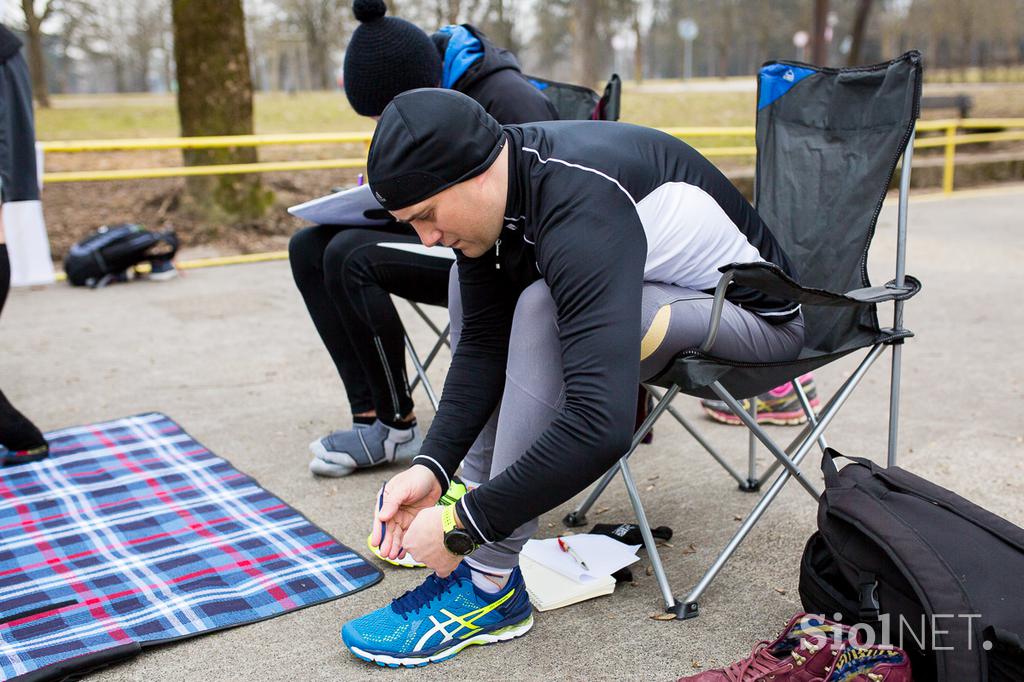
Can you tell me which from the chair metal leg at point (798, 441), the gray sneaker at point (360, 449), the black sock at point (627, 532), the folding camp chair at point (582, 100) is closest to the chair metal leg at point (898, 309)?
the chair metal leg at point (798, 441)

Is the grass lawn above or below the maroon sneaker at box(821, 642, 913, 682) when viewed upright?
above

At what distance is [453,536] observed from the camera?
5.49 feet

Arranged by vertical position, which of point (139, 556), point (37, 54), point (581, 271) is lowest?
point (139, 556)

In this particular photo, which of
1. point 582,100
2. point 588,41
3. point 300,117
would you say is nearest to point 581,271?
point 582,100

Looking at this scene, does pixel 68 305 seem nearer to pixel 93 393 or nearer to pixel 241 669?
pixel 93 393

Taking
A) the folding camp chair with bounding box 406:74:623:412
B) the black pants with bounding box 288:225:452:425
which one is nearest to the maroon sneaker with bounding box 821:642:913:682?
the black pants with bounding box 288:225:452:425

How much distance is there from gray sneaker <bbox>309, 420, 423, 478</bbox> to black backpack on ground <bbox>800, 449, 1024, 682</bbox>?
146cm

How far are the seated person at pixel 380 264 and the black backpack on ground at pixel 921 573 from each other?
A: 136cm

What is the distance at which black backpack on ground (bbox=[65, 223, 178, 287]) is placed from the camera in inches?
240

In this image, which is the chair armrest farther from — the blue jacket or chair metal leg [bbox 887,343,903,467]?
the blue jacket

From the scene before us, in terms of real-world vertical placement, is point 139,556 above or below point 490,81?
below

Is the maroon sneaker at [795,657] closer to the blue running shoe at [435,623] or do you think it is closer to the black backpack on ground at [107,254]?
the blue running shoe at [435,623]

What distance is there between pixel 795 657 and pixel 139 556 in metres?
1.64

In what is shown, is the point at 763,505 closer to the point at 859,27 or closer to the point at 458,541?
the point at 458,541
